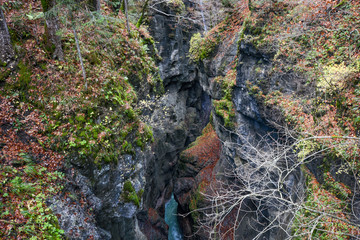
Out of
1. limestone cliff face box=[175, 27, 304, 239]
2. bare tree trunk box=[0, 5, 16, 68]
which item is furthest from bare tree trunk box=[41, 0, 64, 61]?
limestone cliff face box=[175, 27, 304, 239]

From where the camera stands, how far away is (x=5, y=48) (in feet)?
19.9

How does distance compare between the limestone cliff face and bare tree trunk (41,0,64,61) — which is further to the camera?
the limestone cliff face

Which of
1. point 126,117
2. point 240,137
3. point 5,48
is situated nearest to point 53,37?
point 5,48

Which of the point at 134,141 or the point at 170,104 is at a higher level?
the point at 134,141

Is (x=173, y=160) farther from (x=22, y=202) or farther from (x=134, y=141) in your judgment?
(x=22, y=202)

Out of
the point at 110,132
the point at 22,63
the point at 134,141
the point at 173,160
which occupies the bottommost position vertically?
the point at 173,160

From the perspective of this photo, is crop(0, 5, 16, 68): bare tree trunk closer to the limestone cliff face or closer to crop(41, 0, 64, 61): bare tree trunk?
crop(41, 0, 64, 61): bare tree trunk

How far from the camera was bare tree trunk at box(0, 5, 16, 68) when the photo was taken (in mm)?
5980

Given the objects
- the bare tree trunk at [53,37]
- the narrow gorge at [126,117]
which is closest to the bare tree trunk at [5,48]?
the narrow gorge at [126,117]

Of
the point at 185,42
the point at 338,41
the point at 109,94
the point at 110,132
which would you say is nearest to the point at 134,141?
the point at 110,132

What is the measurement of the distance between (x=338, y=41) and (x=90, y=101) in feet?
29.8

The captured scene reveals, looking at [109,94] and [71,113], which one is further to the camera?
[109,94]

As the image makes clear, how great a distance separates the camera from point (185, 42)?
20609 millimetres

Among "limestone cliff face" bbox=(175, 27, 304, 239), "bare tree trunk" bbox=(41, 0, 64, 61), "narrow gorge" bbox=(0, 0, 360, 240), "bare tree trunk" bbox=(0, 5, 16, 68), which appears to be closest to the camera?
"narrow gorge" bbox=(0, 0, 360, 240)
